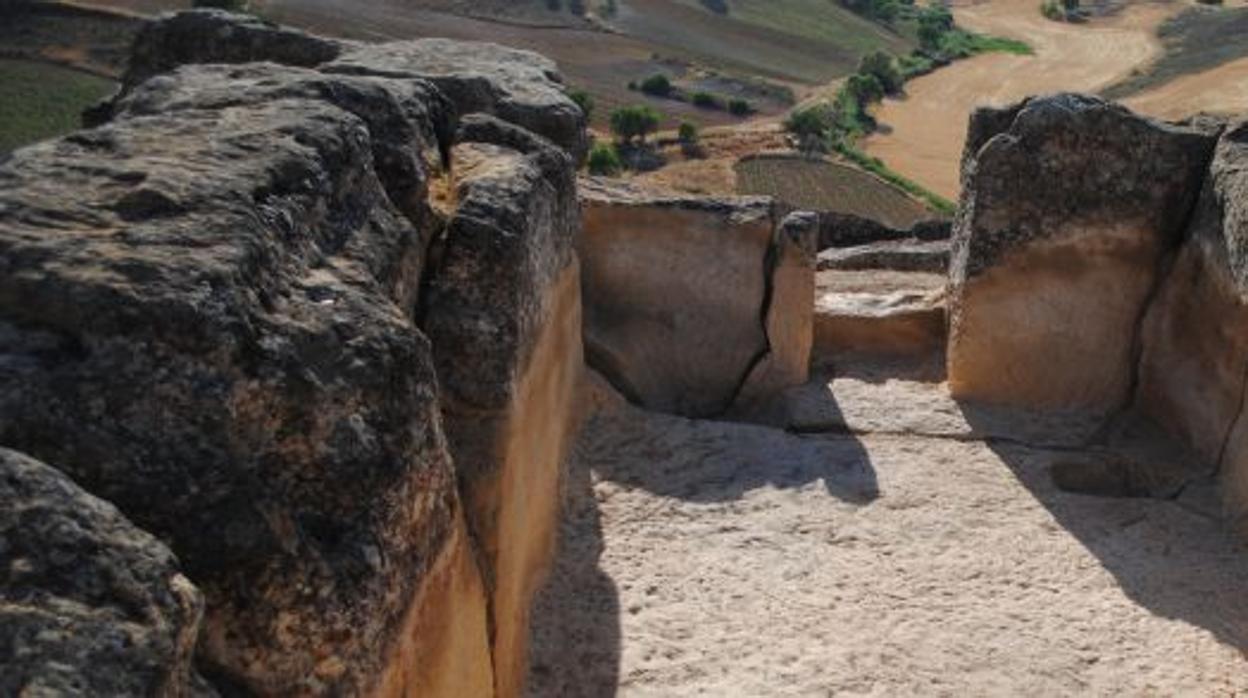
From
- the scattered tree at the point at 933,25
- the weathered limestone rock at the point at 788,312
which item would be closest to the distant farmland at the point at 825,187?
the scattered tree at the point at 933,25

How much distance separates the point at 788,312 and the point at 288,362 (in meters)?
6.91

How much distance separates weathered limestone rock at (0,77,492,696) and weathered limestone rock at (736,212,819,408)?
5.91 m

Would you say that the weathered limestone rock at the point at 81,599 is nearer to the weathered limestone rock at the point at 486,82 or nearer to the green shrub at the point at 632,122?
the weathered limestone rock at the point at 486,82

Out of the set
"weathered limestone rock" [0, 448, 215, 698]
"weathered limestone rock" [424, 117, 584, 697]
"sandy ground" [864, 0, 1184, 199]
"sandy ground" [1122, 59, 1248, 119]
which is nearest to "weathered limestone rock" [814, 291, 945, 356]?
"weathered limestone rock" [424, 117, 584, 697]

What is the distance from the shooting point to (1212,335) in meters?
9.56

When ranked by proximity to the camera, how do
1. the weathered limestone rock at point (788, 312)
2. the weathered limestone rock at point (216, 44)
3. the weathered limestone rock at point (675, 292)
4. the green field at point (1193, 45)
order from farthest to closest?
1. the green field at point (1193, 45)
2. the weathered limestone rock at point (788, 312)
3. the weathered limestone rock at point (675, 292)
4. the weathered limestone rock at point (216, 44)

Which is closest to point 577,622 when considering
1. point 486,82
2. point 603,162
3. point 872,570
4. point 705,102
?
point 872,570

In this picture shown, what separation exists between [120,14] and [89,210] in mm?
48938

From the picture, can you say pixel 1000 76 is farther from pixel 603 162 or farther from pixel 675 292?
pixel 675 292

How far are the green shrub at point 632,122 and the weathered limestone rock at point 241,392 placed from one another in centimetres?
4917

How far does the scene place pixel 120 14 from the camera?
49.6m

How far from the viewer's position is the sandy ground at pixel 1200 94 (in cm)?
5947

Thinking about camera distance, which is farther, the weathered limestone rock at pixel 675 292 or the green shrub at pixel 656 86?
the green shrub at pixel 656 86

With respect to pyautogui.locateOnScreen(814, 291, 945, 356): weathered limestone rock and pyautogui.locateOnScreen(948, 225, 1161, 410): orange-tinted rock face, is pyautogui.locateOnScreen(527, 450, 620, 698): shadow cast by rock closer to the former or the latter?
pyautogui.locateOnScreen(948, 225, 1161, 410): orange-tinted rock face
